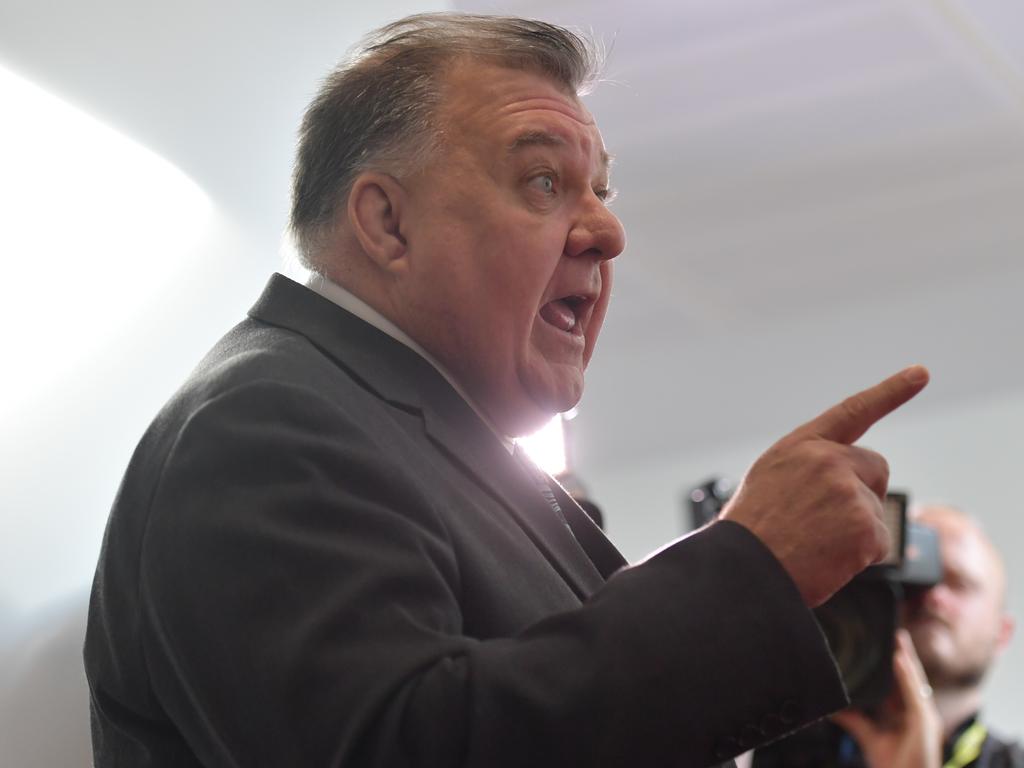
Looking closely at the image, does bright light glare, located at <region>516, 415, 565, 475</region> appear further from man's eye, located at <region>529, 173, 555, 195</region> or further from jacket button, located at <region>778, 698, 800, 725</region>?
jacket button, located at <region>778, 698, 800, 725</region>

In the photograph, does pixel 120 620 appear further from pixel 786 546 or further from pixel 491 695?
→ pixel 786 546

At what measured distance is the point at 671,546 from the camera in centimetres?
84

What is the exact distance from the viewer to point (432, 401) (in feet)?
3.46

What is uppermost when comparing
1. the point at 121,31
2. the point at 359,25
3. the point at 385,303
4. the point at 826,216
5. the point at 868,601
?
the point at 826,216

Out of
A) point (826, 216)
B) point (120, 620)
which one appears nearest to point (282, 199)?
point (120, 620)

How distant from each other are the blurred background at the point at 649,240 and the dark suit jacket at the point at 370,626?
19cm

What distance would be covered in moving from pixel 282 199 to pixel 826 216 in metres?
3.08

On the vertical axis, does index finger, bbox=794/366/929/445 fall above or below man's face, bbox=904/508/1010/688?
above

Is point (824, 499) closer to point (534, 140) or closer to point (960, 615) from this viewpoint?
point (534, 140)

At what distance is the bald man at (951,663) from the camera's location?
222 centimetres

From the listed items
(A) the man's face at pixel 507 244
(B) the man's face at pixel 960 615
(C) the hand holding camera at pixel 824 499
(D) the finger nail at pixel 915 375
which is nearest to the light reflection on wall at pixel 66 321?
(A) the man's face at pixel 507 244

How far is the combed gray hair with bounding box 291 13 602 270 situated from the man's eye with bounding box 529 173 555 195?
3.5 inches

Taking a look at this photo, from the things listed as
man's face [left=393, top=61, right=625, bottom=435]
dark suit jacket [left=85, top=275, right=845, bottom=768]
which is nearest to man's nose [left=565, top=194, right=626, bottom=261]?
man's face [left=393, top=61, right=625, bottom=435]

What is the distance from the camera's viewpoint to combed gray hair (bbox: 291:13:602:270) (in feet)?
3.85
